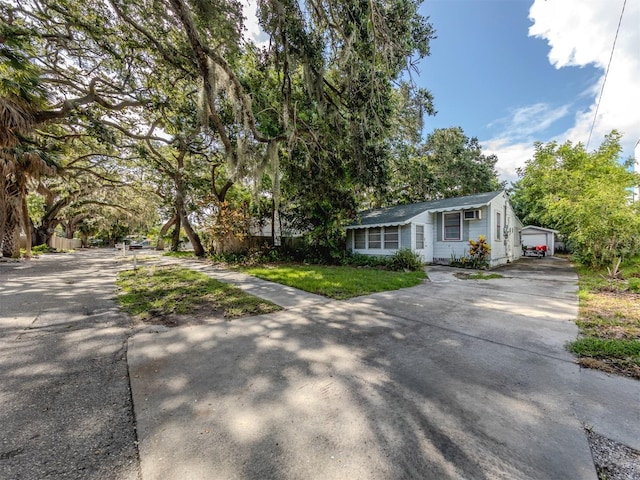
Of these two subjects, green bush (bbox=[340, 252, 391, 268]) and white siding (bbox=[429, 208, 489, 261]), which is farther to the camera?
white siding (bbox=[429, 208, 489, 261])

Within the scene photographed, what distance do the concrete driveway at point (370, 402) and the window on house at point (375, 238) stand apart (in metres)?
9.10

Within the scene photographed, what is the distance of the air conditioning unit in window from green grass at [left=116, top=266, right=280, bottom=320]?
10229 mm

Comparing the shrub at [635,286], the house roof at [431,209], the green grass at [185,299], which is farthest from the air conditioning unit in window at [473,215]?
the green grass at [185,299]

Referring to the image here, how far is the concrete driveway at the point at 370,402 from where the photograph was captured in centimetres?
152

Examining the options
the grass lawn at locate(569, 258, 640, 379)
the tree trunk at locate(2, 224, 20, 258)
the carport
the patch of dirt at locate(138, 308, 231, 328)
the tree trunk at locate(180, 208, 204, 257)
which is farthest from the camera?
the carport

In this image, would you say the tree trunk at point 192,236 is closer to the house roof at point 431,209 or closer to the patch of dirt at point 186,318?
the house roof at point 431,209

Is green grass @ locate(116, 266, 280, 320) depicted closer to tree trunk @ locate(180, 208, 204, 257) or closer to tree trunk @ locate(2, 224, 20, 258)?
tree trunk @ locate(180, 208, 204, 257)

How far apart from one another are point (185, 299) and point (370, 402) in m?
4.39

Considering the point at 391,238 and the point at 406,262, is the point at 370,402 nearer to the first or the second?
the point at 406,262

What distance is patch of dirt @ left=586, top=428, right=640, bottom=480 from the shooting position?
1469 mm

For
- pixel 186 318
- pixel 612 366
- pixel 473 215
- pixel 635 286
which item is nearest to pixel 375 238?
pixel 473 215

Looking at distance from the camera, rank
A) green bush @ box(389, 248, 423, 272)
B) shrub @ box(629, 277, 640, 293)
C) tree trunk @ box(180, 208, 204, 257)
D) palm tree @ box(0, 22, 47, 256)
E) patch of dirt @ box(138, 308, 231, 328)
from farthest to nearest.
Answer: tree trunk @ box(180, 208, 204, 257) < green bush @ box(389, 248, 423, 272) < palm tree @ box(0, 22, 47, 256) < shrub @ box(629, 277, 640, 293) < patch of dirt @ box(138, 308, 231, 328)

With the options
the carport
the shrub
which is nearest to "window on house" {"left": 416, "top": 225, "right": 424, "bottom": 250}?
the shrub

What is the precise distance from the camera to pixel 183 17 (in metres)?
4.92
